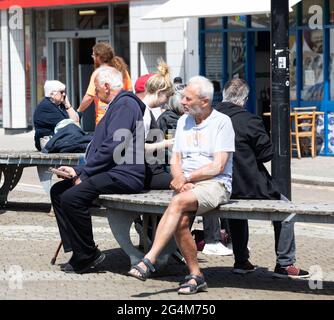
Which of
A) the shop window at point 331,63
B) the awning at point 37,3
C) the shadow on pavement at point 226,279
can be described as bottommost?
the shadow on pavement at point 226,279

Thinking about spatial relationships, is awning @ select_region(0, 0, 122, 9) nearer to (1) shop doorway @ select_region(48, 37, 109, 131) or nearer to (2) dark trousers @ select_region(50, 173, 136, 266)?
(1) shop doorway @ select_region(48, 37, 109, 131)

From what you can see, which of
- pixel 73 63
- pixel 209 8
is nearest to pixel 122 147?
pixel 209 8

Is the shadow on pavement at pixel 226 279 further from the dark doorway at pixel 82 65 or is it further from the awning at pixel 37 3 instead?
the dark doorway at pixel 82 65

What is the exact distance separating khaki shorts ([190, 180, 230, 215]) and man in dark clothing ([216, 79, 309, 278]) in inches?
15.6

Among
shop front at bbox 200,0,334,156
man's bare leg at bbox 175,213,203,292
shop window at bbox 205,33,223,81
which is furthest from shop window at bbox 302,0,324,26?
man's bare leg at bbox 175,213,203,292

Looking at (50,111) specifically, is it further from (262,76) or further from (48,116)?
(262,76)

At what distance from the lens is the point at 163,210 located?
26.9 ft

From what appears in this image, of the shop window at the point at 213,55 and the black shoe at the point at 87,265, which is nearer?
the black shoe at the point at 87,265

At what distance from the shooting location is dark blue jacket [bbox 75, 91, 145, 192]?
8.59 metres

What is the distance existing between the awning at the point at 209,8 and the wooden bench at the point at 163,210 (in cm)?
964

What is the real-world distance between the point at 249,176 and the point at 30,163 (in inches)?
170

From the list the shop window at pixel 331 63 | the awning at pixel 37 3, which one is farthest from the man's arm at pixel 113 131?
the awning at pixel 37 3

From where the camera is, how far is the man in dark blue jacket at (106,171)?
857 cm

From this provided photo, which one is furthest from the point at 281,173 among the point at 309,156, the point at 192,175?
the point at 309,156
